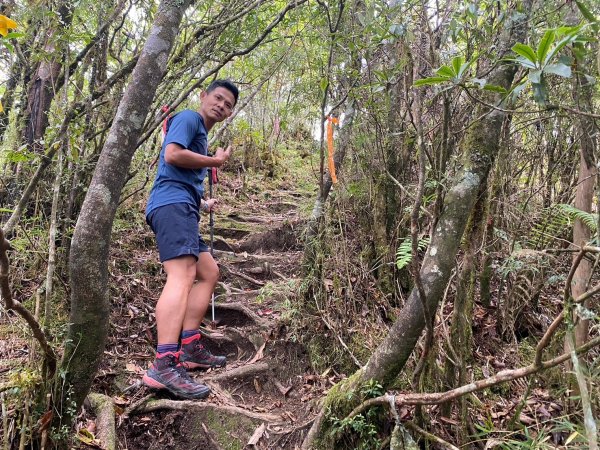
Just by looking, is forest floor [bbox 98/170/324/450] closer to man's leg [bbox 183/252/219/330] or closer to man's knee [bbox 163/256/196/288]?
man's leg [bbox 183/252/219/330]

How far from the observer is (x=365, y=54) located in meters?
3.27

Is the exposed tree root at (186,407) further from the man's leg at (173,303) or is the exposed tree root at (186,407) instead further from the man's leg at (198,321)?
the man's leg at (198,321)

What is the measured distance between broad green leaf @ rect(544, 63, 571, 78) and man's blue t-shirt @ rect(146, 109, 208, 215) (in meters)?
2.55

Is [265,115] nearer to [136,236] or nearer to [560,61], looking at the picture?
[136,236]

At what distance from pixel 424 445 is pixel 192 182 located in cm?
251

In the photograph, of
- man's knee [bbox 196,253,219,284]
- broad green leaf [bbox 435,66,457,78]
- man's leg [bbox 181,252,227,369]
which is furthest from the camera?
man's knee [bbox 196,253,219,284]

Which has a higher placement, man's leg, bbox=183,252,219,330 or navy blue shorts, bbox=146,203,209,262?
navy blue shorts, bbox=146,203,209,262

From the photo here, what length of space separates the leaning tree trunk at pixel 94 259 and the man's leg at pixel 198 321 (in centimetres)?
140

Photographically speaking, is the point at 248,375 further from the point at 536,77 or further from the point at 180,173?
the point at 536,77

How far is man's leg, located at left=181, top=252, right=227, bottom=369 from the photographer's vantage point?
11.9ft

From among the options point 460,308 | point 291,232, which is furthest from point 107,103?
point 460,308

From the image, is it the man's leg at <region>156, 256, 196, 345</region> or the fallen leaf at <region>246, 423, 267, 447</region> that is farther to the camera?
the man's leg at <region>156, 256, 196, 345</region>

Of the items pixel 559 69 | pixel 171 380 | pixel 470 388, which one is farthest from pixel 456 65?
pixel 171 380

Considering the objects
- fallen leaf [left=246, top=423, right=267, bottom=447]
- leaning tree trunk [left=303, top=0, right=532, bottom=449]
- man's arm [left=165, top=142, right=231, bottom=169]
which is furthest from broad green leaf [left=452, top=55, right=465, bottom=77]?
fallen leaf [left=246, top=423, right=267, bottom=447]
